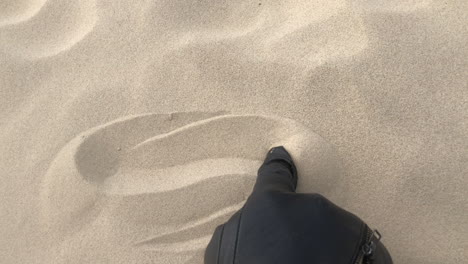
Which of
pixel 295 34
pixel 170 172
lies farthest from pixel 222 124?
pixel 295 34

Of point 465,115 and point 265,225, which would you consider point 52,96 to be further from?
point 465,115

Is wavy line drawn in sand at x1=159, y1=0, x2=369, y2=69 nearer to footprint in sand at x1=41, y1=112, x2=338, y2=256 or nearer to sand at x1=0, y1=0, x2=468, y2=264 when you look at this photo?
sand at x1=0, y1=0, x2=468, y2=264

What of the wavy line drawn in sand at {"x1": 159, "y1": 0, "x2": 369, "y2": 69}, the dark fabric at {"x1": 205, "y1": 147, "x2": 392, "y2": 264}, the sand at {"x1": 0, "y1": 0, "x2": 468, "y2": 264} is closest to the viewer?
the dark fabric at {"x1": 205, "y1": 147, "x2": 392, "y2": 264}

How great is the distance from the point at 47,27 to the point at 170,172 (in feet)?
2.79

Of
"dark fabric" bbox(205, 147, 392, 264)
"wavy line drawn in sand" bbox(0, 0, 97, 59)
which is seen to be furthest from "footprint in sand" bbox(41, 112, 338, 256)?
"wavy line drawn in sand" bbox(0, 0, 97, 59)

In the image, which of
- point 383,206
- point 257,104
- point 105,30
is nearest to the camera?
point 383,206

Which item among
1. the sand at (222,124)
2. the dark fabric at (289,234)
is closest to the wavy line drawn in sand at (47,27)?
the sand at (222,124)

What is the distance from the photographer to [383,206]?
1.42 metres

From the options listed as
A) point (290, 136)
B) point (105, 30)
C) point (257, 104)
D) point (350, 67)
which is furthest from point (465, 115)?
point (105, 30)

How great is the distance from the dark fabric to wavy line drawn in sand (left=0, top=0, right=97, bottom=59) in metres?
1.07

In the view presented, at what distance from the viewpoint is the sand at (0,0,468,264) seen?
1431mm

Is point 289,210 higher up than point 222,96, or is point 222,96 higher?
point 222,96

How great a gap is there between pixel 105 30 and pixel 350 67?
39.7 inches

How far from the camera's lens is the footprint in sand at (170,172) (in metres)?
1.46
